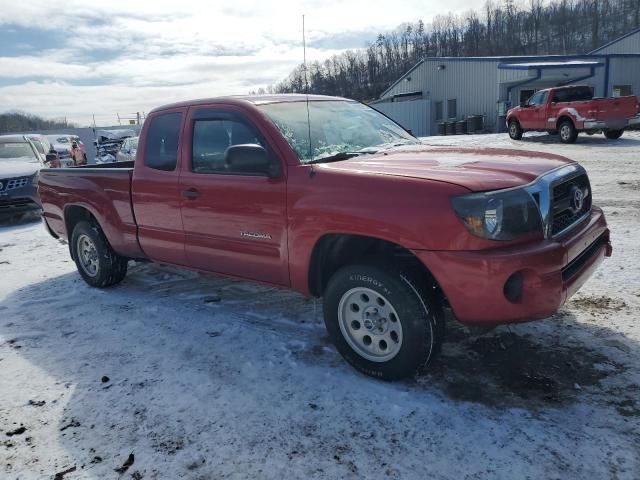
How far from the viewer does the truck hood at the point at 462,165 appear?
2892 mm

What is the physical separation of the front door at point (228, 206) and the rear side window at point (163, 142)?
6.7 inches

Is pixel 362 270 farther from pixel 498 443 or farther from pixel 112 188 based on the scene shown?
pixel 112 188

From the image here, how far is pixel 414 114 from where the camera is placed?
35594 millimetres

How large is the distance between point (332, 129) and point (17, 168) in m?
8.89

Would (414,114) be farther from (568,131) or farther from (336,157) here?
(336,157)

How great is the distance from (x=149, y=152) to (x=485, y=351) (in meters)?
3.35

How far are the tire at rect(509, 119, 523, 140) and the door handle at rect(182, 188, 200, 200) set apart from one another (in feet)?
57.7

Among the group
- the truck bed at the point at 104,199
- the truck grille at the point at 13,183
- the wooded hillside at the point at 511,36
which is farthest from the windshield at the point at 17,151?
the wooded hillside at the point at 511,36

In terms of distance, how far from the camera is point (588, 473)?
2328 millimetres

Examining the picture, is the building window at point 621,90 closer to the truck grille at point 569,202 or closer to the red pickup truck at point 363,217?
the red pickup truck at point 363,217

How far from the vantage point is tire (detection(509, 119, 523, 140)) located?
19.1m

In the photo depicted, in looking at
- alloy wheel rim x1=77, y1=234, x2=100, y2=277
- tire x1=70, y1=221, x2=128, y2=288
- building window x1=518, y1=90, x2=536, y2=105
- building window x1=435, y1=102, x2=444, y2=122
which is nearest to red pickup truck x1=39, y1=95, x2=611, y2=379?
tire x1=70, y1=221, x2=128, y2=288

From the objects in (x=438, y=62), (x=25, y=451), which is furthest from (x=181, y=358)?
(x=438, y=62)

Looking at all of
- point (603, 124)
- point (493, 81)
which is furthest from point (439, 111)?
point (603, 124)
